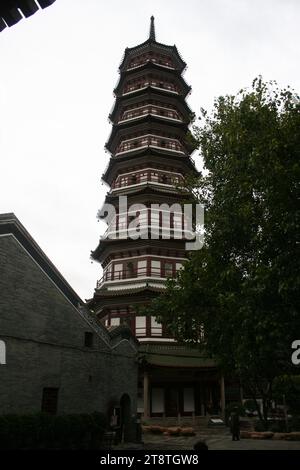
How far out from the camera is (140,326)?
104 ft

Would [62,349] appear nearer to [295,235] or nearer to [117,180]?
[295,235]

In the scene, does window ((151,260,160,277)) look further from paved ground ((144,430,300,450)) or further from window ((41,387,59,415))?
window ((41,387,59,415))

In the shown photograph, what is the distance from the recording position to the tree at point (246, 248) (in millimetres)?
10797

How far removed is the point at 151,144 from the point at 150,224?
701 cm

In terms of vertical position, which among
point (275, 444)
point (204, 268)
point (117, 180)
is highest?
point (117, 180)

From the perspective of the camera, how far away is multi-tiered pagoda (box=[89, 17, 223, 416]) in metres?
30.8

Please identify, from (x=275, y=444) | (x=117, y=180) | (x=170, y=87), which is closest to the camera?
(x=275, y=444)

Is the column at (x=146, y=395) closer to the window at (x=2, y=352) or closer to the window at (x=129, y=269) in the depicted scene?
the window at (x=129, y=269)

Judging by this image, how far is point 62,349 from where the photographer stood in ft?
50.3

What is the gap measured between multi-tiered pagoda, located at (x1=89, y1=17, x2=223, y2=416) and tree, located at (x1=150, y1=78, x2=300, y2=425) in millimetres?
14579

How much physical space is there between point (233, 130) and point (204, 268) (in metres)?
4.17

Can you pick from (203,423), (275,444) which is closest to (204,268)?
(275,444)

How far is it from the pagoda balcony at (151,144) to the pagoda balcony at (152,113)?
1.82 meters
